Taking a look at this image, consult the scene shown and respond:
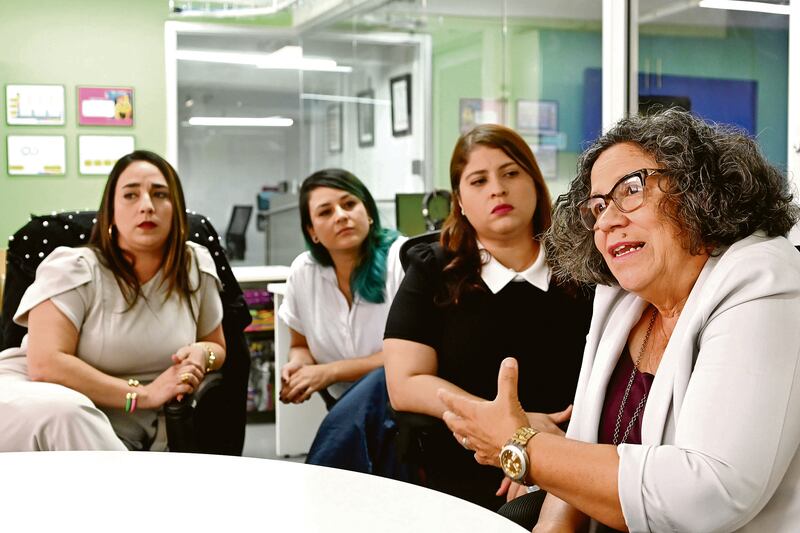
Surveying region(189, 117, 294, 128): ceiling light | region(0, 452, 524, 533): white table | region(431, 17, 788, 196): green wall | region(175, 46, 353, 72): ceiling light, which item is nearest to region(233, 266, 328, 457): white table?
region(431, 17, 788, 196): green wall

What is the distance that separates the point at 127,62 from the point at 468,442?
6201mm

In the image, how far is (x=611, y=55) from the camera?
4.18m

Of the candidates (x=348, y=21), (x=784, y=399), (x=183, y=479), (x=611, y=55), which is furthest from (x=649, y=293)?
(x=348, y=21)

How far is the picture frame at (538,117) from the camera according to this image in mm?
5043

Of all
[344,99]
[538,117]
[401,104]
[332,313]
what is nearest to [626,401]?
[332,313]

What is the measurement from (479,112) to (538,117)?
61cm

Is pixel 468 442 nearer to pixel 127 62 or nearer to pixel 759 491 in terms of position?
pixel 759 491

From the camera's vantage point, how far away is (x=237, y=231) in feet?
26.9

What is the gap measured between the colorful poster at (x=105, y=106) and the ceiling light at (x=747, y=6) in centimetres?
477

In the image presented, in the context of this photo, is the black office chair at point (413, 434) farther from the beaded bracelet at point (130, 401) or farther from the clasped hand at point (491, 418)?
the beaded bracelet at point (130, 401)

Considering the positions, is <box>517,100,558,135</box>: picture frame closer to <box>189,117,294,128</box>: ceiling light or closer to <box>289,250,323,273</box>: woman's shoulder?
<box>289,250,323,273</box>: woman's shoulder

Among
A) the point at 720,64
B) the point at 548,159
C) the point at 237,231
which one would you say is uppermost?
the point at 720,64

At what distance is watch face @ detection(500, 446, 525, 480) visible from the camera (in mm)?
1433

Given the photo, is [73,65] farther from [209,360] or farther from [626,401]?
[626,401]
